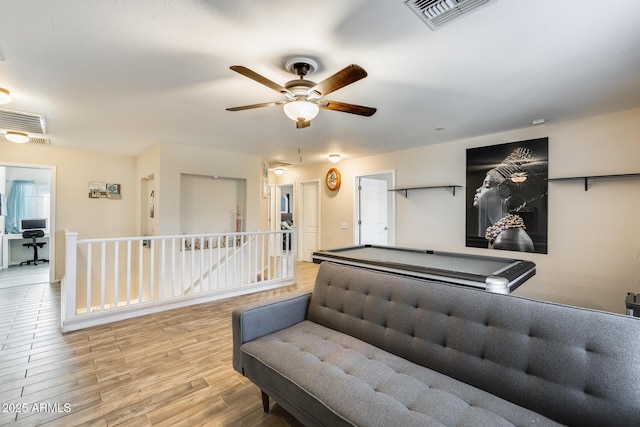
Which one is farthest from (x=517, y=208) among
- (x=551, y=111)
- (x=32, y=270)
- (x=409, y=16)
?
(x=32, y=270)

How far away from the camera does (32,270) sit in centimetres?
608

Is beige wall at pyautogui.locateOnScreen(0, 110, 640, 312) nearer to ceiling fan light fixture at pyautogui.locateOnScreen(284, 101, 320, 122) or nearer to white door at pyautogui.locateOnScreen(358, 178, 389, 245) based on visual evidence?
white door at pyautogui.locateOnScreen(358, 178, 389, 245)

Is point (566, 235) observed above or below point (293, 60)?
below

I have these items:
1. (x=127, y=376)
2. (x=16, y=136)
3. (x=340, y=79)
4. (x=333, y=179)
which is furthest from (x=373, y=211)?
(x=16, y=136)

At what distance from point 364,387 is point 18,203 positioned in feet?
31.4

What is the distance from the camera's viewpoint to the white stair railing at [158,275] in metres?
3.00

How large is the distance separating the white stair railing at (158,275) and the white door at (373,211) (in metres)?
1.74

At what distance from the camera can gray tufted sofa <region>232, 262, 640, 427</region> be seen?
1.11m

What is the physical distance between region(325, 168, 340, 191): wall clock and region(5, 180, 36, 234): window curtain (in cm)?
753

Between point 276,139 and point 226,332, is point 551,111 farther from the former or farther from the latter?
point 226,332

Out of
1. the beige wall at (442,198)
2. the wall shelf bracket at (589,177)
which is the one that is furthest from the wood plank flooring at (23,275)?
the wall shelf bracket at (589,177)

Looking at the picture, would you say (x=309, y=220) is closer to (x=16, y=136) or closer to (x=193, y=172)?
(x=193, y=172)

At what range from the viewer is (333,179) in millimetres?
6375

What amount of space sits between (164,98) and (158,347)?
245 cm
